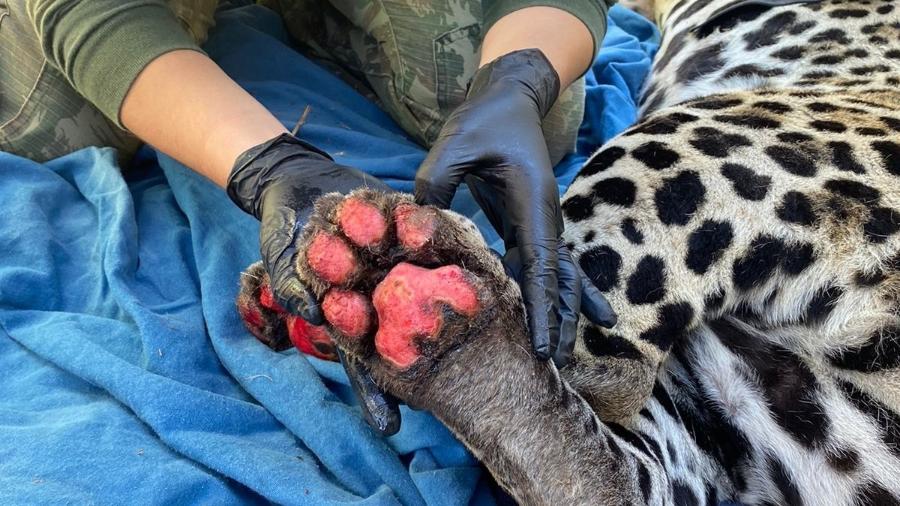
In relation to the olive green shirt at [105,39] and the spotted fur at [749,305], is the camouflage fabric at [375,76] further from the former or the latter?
the spotted fur at [749,305]

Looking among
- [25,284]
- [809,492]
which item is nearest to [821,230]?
[809,492]

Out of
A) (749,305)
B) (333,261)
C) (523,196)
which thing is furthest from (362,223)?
(749,305)

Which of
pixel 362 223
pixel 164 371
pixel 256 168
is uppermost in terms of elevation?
pixel 362 223

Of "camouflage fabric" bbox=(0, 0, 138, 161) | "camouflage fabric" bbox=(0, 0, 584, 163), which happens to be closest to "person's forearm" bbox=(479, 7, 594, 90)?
"camouflage fabric" bbox=(0, 0, 584, 163)

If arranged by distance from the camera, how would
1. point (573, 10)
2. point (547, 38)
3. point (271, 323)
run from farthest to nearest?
point (573, 10)
point (547, 38)
point (271, 323)

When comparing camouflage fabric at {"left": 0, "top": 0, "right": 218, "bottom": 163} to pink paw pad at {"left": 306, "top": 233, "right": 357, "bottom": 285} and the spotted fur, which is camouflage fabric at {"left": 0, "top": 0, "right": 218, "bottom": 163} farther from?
the spotted fur

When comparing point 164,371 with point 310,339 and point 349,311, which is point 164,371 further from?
point 349,311

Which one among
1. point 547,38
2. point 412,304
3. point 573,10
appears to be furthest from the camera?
point 573,10
